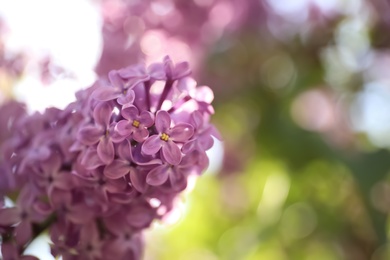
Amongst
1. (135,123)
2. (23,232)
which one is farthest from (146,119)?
(23,232)

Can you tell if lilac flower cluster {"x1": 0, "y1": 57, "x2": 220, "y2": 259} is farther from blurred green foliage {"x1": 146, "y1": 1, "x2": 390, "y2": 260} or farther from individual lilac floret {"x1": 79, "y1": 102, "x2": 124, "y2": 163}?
blurred green foliage {"x1": 146, "y1": 1, "x2": 390, "y2": 260}

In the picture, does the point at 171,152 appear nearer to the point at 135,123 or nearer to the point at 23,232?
the point at 135,123

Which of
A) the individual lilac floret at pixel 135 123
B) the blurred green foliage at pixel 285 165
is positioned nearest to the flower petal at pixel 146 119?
the individual lilac floret at pixel 135 123

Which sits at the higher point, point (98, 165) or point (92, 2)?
point (98, 165)

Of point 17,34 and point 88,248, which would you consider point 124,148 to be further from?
point 17,34

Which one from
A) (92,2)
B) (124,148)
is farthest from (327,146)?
(124,148)

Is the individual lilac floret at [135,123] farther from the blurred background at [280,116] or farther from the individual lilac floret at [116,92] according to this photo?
the blurred background at [280,116]

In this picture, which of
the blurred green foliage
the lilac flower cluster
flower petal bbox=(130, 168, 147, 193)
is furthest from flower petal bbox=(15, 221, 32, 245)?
the blurred green foliage
